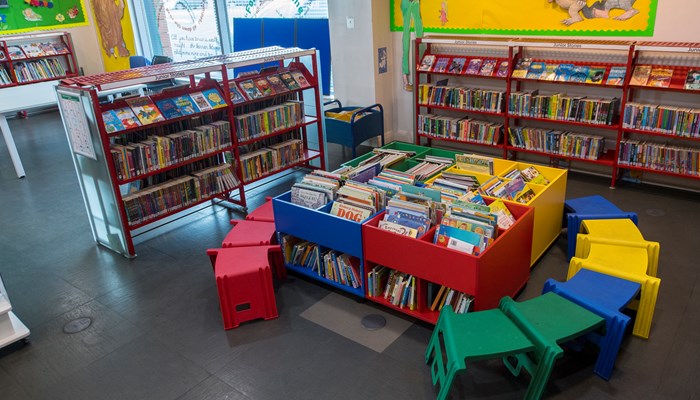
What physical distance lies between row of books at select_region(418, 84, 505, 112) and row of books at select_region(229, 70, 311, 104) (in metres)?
1.80

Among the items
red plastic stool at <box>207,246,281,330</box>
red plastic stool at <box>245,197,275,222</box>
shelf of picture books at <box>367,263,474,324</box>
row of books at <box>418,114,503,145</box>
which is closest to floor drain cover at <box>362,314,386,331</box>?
shelf of picture books at <box>367,263,474,324</box>

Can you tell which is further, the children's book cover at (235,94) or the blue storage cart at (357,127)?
the blue storage cart at (357,127)

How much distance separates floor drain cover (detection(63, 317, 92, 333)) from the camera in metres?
4.02

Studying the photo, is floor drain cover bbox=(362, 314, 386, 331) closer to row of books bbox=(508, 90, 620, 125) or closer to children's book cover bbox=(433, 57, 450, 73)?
row of books bbox=(508, 90, 620, 125)

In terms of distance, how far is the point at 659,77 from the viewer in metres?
5.40

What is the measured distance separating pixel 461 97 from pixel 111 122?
429 cm

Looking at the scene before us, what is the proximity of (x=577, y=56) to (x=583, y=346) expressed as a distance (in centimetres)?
400

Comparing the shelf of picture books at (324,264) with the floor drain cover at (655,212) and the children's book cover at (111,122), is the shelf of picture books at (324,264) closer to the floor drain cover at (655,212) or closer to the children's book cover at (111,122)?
the children's book cover at (111,122)

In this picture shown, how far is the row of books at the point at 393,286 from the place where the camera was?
3.76m

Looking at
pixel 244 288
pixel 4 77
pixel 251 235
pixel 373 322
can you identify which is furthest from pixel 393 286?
pixel 4 77

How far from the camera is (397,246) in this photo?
3.67 m

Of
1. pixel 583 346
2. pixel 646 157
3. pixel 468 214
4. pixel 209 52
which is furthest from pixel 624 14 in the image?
pixel 209 52

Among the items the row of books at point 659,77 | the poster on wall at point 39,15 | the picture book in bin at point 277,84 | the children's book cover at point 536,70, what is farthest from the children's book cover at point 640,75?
the poster on wall at point 39,15

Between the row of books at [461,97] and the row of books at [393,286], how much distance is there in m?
3.52
